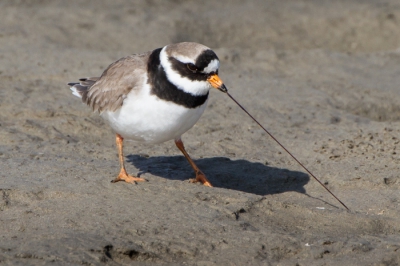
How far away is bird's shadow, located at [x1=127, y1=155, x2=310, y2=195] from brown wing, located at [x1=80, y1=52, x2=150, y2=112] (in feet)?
2.95

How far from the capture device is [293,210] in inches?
239

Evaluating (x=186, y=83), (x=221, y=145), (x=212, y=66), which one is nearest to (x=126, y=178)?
(x=186, y=83)

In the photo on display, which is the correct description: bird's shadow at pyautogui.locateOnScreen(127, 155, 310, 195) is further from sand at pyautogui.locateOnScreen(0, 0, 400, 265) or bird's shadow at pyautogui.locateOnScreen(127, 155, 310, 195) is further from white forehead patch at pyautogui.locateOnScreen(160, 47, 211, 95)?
white forehead patch at pyautogui.locateOnScreen(160, 47, 211, 95)

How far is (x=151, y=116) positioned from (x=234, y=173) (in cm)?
161

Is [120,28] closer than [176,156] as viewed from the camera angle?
No

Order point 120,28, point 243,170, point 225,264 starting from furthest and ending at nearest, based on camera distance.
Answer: point 120,28, point 243,170, point 225,264

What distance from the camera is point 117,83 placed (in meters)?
6.43

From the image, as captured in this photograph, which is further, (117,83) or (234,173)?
(234,173)

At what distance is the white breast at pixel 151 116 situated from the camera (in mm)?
5965

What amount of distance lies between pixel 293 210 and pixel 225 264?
136 cm

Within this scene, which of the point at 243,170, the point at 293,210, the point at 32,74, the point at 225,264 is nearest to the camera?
the point at 225,264

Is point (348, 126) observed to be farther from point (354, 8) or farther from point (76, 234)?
point (354, 8)

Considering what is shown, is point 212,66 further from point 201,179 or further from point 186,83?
point 201,179

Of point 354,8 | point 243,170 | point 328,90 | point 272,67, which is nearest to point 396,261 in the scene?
point 243,170
